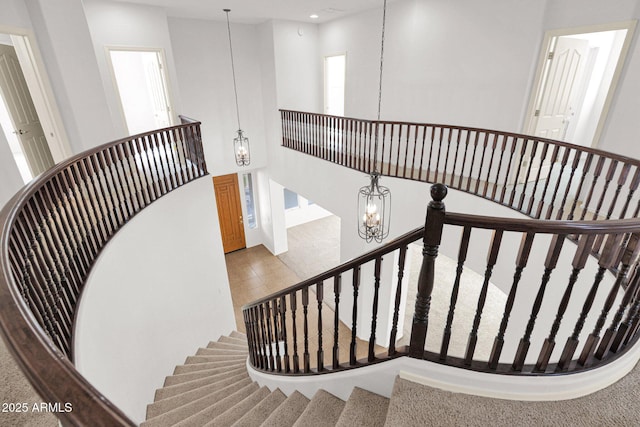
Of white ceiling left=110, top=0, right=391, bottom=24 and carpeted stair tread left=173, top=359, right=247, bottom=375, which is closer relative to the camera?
carpeted stair tread left=173, top=359, right=247, bottom=375

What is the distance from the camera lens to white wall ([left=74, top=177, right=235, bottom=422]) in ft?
7.70

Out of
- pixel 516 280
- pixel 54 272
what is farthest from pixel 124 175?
pixel 516 280

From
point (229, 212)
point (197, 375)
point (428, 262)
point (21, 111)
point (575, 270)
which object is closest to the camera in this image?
point (575, 270)

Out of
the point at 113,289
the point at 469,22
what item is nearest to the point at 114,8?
the point at 113,289

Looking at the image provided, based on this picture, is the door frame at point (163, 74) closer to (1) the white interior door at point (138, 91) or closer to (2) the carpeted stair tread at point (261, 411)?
(1) the white interior door at point (138, 91)

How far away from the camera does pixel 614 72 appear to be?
144 inches

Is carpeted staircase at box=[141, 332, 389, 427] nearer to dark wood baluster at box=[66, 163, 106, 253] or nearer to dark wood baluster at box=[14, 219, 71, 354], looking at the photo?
dark wood baluster at box=[14, 219, 71, 354]

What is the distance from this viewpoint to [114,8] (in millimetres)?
5359

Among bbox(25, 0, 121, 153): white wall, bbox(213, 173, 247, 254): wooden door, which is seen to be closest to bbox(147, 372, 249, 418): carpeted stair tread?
bbox(25, 0, 121, 153): white wall

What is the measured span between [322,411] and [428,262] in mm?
1147

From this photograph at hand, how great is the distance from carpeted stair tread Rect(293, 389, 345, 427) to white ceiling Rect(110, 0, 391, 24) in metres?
5.91

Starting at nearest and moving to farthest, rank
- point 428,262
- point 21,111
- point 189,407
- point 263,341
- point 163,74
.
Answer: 1. point 428,262
2. point 189,407
3. point 263,341
4. point 21,111
5. point 163,74

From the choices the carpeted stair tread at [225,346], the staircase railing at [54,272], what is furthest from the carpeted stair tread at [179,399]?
the carpeted stair tread at [225,346]

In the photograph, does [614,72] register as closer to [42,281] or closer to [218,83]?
[42,281]
